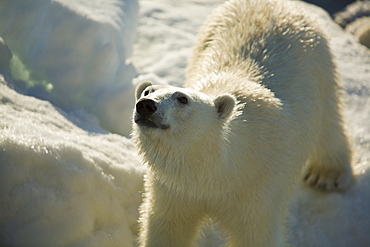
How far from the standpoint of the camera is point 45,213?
299cm

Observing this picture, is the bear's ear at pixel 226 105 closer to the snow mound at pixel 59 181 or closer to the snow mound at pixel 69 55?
the snow mound at pixel 59 181

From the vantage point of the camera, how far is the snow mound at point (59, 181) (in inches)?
116

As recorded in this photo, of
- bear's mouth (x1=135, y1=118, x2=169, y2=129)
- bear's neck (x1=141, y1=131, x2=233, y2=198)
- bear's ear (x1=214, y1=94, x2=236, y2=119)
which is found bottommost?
bear's neck (x1=141, y1=131, x2=233, y2=198)

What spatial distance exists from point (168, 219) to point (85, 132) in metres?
1.29

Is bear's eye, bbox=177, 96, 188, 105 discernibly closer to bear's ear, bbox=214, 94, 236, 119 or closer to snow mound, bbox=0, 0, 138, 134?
bear's ear, bbox=214, 94, 236, 119

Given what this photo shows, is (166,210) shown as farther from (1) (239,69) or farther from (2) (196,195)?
(1) (239,69)

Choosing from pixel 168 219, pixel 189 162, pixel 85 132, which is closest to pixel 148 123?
pixel 189 162

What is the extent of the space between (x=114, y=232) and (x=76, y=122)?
121 cm

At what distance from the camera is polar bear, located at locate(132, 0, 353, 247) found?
102 inches

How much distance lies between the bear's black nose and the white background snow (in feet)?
3.71

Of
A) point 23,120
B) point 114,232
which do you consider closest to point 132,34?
point 23,120

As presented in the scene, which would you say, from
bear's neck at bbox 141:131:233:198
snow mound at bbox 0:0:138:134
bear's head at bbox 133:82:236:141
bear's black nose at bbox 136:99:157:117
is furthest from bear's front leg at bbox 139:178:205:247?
snow mound at bbox 0:0:138:134

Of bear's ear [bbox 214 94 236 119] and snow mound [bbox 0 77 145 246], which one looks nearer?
bear's ear [bbox 214 94 236 119]

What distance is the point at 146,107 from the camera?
238cm
